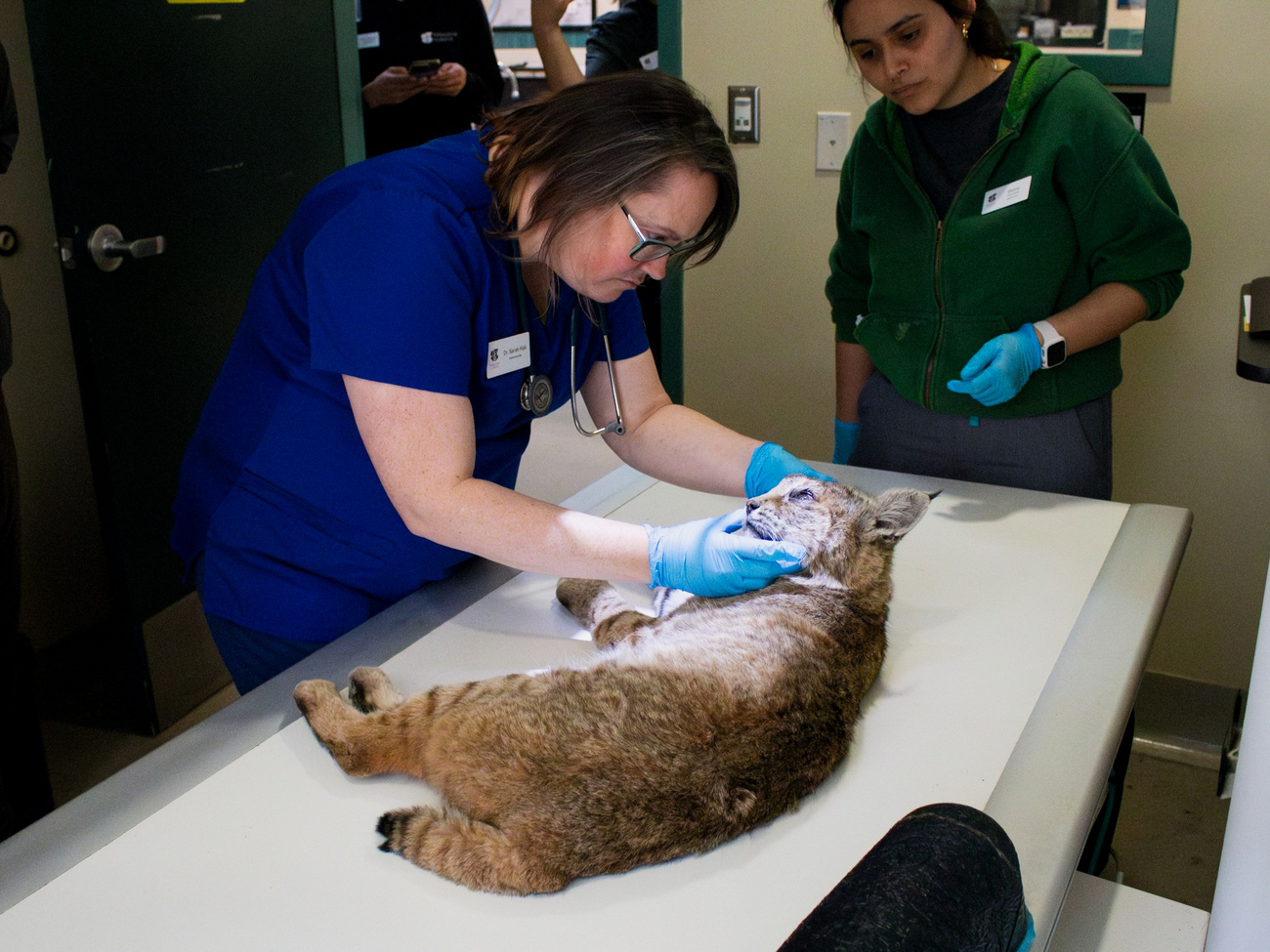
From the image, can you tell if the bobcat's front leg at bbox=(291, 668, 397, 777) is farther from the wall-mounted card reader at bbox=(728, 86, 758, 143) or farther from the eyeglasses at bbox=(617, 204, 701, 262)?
the wall-mounted card reader at bbox=(728, 86, 758, 143)

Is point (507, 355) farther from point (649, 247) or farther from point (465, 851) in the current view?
point (465, 851)

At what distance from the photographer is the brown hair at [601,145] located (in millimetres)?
1154

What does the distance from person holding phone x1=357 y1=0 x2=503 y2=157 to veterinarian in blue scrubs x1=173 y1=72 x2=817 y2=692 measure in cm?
204

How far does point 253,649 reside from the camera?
1415 millimetres

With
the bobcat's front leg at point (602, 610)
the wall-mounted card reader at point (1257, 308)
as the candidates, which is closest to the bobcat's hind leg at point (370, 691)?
the bobcat's front leg at point (602, 610)

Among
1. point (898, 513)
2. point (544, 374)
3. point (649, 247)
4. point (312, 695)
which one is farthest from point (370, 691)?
point (898, 513)

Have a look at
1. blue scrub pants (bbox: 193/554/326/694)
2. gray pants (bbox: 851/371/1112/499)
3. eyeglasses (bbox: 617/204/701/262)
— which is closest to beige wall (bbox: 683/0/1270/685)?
gray pants (bbox: 851/371/1112/499)

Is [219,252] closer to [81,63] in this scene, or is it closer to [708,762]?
[81,63]

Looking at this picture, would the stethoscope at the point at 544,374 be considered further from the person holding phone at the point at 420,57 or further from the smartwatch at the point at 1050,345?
the person holding phone at the point at 420,57

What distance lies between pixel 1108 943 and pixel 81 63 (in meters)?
2.39

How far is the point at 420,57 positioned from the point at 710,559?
8.50ft

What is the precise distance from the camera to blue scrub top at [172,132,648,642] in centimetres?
115

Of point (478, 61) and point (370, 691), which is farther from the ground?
point (478, 61)

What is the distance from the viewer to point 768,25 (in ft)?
9.08
